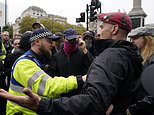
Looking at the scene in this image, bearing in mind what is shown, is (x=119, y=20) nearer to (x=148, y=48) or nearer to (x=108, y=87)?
(x=108, y=87)

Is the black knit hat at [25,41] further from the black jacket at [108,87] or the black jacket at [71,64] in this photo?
the black jacket at [108,87]

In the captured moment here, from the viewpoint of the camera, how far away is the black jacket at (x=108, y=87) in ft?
5.97

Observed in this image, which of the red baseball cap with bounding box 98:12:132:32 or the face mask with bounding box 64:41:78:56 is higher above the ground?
the red baseball cap with bounding box 98:12:132:32

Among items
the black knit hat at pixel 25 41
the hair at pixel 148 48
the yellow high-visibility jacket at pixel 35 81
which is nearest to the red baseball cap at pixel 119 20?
the yellow high-visibility jacket at pixel 35 81

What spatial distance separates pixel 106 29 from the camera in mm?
2389

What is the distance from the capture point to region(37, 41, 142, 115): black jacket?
71.7 inches

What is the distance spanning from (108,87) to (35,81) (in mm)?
1344

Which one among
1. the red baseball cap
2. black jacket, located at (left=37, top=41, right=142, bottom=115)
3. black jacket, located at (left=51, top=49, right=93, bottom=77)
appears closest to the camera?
black jacket, located at (left=37, top=41, right=142, bottom=115)

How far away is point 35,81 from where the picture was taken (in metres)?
3.08

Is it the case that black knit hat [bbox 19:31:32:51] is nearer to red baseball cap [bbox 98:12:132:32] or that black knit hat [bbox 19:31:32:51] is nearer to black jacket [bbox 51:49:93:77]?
black jacket [bbox 51:49:93:77]

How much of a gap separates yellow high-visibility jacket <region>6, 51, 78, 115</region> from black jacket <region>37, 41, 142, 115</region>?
993mm

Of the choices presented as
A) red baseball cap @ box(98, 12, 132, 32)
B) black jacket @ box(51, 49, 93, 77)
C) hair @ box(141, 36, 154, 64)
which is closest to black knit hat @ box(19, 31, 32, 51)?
black jacket @ box(51, 49, 93, 77)

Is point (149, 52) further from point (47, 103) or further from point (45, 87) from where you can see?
point (47, 103)

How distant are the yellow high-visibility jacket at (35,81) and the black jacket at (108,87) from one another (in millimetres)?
993
